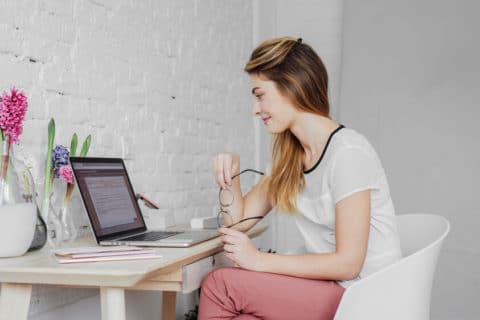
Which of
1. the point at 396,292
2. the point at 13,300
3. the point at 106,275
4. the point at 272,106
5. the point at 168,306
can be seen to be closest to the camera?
the point at 106,275

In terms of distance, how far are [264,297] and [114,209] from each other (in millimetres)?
602

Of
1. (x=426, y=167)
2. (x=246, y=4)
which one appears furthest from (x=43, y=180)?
(x=426, y=167)

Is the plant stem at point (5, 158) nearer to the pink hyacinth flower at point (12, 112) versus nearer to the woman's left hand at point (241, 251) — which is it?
the pink hyacinth flower at point (12, 112)

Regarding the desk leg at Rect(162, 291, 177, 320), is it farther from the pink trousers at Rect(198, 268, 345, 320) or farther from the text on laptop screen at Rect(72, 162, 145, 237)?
the pink trousers at Rect(198, 268, 345, 320)

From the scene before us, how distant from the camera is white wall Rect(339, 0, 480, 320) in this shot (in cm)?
418

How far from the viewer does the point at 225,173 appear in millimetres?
2041

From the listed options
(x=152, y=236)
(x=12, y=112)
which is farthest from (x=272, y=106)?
(x=12, y=112)

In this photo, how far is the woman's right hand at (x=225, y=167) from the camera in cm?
202

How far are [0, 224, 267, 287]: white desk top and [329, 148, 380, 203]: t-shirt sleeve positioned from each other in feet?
1.45

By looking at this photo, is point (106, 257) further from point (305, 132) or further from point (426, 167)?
point (426, 167)

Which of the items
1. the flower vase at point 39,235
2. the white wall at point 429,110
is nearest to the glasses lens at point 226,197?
the flower vase at point 39,235

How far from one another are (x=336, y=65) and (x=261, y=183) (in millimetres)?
1795

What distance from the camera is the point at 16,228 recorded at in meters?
1.43

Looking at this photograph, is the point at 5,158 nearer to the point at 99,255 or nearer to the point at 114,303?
the point at 99,255
